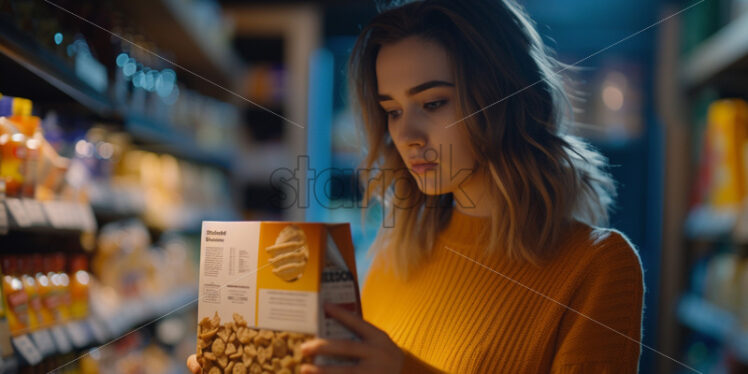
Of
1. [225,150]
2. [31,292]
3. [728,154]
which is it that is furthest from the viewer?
[225,150]

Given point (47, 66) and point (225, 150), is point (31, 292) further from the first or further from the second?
point (225, 150)

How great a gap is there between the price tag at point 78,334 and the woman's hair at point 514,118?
1.07 metres

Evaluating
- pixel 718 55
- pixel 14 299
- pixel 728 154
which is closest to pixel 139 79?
pixel 14 299

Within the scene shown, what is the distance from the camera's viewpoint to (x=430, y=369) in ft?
2.72

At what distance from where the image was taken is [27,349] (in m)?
1.15

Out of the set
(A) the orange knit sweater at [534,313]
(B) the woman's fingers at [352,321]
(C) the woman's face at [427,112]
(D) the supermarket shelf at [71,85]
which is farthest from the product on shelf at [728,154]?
(D) the supermarket shelf at [71,85]

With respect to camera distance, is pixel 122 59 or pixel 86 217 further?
pixel 122 59

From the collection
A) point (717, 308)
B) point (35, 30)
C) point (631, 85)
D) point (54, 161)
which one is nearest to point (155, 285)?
point (54, 161)

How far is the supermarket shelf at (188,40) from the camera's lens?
2.32 meters

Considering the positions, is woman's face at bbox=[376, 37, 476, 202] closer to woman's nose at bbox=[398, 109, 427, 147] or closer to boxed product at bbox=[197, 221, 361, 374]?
woman's nose at bbox=[398, 109, 427, 147]

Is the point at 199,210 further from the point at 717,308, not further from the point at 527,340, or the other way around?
the point at 717,308

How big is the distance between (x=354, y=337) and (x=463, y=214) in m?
0.48

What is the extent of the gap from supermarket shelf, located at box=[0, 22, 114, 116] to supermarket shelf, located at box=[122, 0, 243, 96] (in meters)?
0.80

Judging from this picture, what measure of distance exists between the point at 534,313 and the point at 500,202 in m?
0.22
